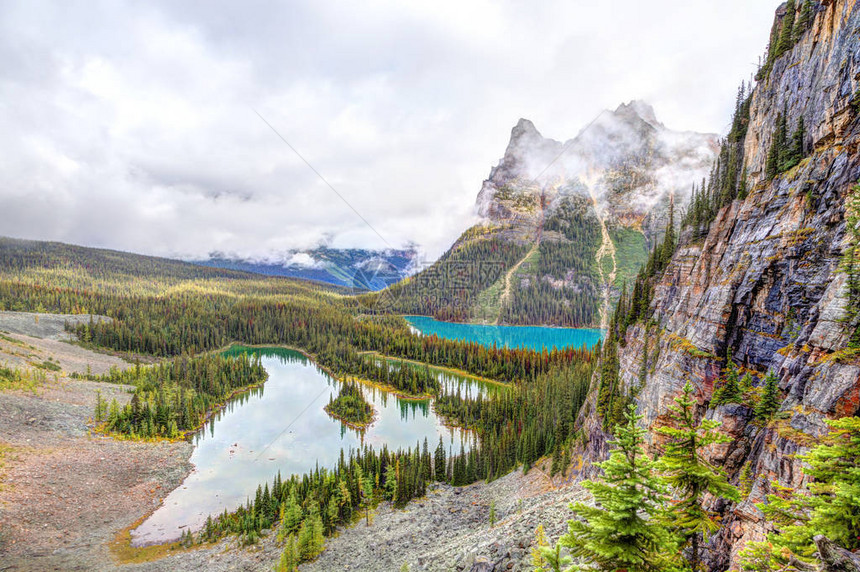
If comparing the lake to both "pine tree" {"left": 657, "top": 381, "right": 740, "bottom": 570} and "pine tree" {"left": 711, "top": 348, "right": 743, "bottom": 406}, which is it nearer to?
"pine tree" {"left": 711, "top": 348, "right": 743, "bottom": 406}

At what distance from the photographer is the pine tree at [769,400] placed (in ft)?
42.3

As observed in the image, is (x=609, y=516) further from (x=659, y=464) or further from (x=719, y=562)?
(x=719, y=562)

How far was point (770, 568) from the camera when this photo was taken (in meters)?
7.25

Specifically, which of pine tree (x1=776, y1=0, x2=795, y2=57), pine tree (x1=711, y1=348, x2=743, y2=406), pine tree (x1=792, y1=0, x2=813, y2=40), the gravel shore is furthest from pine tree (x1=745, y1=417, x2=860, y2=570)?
pine tree (x1=776, y1=0, x2=795, y2=57)

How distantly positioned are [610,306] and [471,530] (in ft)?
610

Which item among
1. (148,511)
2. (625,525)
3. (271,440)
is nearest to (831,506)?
(625,525)

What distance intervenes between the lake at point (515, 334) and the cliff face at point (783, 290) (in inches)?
4679

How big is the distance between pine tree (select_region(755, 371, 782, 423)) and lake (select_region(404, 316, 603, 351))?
126524 mm

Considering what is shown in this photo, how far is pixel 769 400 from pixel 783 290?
556 centimetres

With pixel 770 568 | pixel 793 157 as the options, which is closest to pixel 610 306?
pixel 793 157

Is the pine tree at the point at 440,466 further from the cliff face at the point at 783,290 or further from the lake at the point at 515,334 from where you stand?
the lake at the point at 515,334

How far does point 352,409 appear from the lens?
73.6m

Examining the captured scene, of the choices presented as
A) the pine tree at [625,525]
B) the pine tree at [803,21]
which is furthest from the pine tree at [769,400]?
the pine tree at [803,21]

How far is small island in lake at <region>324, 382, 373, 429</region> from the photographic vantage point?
71312mm
